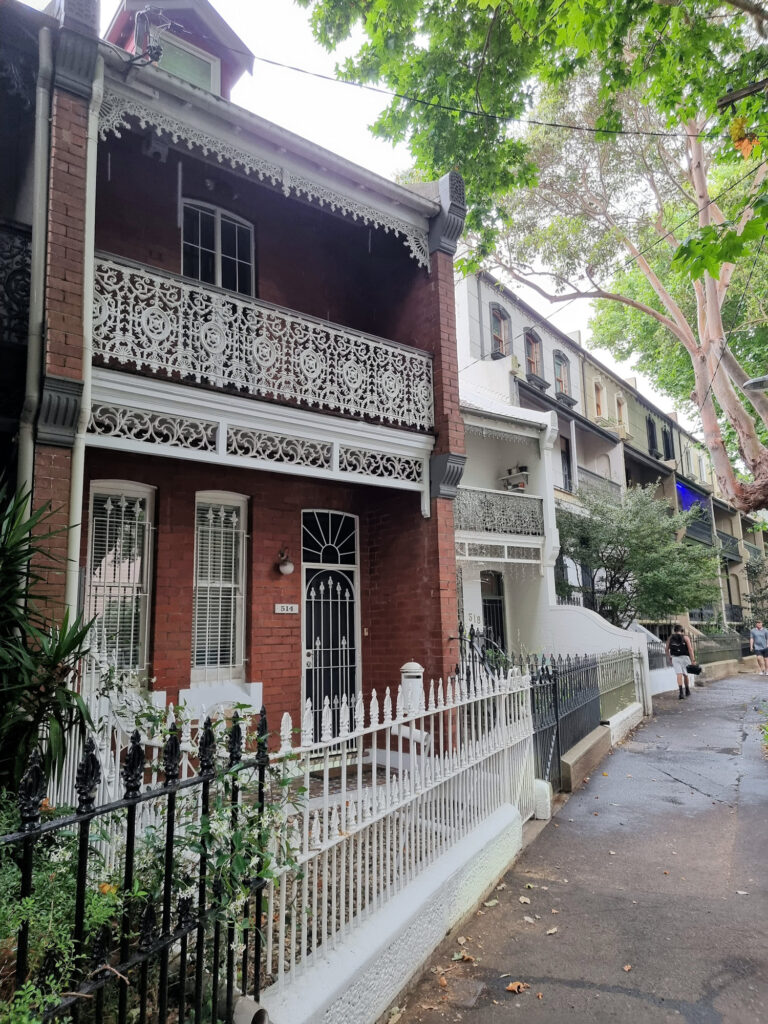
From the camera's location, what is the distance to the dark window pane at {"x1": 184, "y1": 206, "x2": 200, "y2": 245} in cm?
874

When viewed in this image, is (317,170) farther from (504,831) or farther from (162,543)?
(504,831)

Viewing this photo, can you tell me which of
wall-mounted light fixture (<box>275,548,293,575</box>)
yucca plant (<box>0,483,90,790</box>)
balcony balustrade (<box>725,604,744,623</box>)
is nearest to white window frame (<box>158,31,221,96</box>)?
wall-mounted light fixture (<box>275,548,293,575</box>)

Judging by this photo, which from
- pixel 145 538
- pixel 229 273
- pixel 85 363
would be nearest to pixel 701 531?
pixel 229 273

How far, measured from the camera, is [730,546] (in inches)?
1362

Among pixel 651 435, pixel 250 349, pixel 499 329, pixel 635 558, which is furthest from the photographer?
pixel 651 435

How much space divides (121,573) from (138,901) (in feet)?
18.9

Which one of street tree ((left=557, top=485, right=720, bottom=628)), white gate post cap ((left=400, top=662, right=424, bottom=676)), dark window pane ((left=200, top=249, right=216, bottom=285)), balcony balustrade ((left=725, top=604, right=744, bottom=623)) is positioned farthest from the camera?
balcony balustrade ((left=725, top=604, right=744, bottom=623))

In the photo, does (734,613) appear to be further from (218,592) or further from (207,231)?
(207,231)

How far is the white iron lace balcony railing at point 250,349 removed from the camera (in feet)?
21.0

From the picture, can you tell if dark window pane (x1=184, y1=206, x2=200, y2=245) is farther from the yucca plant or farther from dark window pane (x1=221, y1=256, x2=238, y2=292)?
the yucca plant

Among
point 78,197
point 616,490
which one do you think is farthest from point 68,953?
point 616,490

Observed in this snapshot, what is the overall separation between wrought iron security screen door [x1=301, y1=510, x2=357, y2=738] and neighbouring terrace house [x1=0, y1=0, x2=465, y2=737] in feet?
0.12

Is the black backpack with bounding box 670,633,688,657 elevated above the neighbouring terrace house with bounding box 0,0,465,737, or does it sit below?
below

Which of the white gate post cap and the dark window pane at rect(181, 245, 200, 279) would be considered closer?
the white gate post cap
